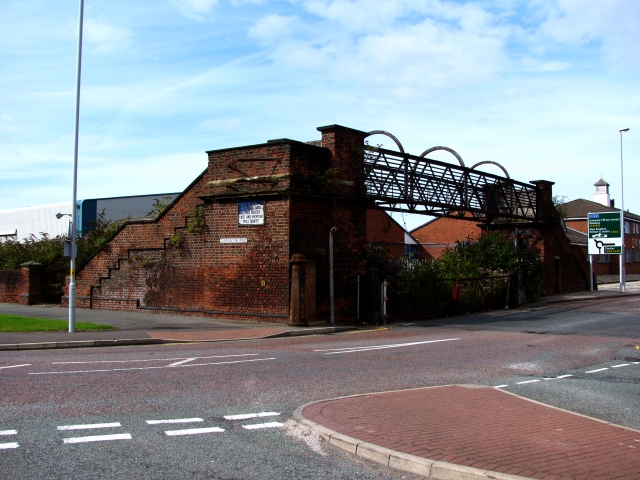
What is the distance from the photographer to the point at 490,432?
6.44 meters

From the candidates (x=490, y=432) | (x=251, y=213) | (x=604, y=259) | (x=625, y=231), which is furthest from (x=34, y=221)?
(x=625, y=231)

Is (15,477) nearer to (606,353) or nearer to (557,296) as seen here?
(606,353)

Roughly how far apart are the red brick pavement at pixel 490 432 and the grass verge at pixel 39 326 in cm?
1113

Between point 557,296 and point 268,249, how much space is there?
1995 cm

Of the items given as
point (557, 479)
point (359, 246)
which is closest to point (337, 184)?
point (359, 246)

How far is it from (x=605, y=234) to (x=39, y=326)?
32947 millimetres

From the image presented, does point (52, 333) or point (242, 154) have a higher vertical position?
point (242, 154)

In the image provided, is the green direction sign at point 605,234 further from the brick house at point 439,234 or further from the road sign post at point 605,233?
the brick house at point 439,234

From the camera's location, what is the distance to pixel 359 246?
21.0 metres

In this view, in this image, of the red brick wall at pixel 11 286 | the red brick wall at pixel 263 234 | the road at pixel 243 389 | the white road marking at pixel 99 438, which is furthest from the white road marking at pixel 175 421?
the red brick wall at pixel 11 286

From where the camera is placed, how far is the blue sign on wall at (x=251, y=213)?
19612mm

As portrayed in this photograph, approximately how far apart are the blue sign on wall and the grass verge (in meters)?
5.28

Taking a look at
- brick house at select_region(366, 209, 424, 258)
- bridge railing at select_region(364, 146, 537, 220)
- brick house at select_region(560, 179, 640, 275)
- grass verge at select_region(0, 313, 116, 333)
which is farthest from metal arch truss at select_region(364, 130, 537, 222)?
brick house at select_region(560, 179, 640, 275)

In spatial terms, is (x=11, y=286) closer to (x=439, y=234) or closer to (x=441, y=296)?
(x=441, y=296)
